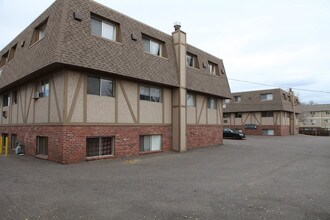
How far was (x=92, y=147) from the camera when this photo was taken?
41.5 ft

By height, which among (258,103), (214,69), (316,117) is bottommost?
(316,117)

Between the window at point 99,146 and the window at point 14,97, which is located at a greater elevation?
the window at point 14,97

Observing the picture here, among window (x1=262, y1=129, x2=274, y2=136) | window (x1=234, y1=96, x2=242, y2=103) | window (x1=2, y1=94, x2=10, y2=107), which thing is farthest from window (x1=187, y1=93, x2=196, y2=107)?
window (x1=234, y1=96, x2=242, y2=103)

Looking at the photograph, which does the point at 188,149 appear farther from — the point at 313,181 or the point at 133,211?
the point at 133,211

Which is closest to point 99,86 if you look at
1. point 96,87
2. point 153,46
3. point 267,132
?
point 96,87

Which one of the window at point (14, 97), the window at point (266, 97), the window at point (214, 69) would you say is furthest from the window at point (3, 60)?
the window at point (266, 97)

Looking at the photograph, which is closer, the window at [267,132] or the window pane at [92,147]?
the window pane at [92,147]

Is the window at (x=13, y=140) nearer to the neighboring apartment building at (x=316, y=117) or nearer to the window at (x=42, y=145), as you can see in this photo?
the window at (x=42, y=145)

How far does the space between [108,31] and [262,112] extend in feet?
110

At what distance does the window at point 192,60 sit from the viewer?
19.5m

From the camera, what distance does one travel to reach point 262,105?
4000 cm

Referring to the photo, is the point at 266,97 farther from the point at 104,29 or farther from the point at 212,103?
the point at 104,29

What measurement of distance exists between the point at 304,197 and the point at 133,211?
4.66 metres

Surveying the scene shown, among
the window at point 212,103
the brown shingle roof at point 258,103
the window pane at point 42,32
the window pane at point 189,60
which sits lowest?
the window at point 212,103
